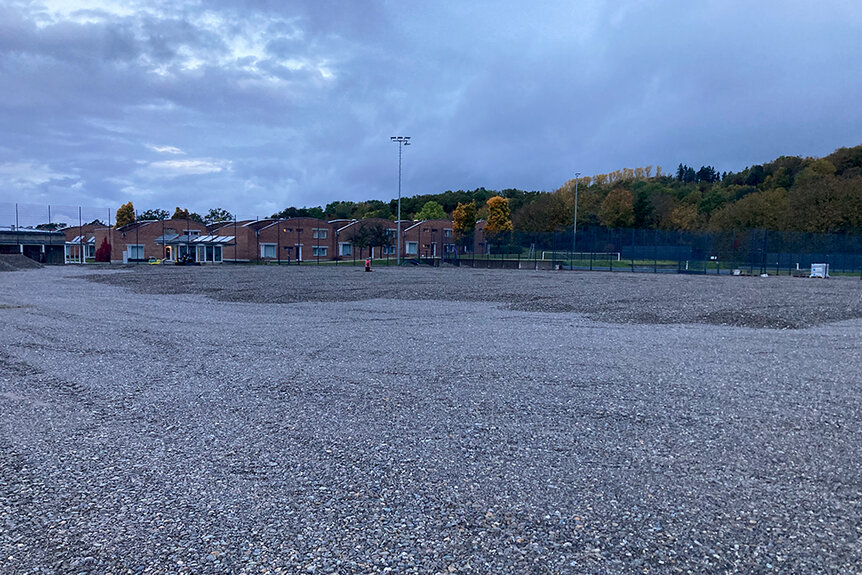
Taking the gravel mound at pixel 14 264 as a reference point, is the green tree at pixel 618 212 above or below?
above

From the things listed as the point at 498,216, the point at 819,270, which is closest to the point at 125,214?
the point at 498,216

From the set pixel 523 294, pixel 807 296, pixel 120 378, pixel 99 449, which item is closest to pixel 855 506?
pixel 99 449

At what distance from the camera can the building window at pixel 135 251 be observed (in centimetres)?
6656

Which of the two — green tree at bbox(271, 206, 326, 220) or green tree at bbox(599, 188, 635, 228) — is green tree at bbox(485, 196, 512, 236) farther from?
green tree at bbox(271, 206, 326, 220)

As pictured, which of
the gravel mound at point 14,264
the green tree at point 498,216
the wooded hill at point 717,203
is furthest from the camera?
the green tree at point 498,216

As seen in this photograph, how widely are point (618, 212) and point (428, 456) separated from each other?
72855 millimetres

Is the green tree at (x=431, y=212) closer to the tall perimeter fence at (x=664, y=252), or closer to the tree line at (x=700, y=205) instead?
the tree line at (x=700, y=205)

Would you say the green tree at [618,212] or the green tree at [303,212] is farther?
the green tree at [303,212]

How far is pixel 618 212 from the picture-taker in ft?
240

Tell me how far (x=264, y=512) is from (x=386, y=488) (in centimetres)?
76

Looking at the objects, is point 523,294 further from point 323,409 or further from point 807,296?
point 323,409

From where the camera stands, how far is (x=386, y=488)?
391 cm

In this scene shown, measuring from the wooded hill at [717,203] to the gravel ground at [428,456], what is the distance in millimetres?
44914

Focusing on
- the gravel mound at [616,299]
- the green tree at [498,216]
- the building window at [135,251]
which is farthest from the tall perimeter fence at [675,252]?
the building window at [135,251]
